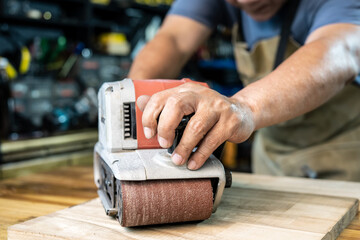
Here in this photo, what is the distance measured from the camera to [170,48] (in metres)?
1.49

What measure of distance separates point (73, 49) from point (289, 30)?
1991 millimetres

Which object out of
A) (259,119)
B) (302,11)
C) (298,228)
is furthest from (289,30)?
(298,228)

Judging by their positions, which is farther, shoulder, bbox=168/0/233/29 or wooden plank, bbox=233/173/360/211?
shoulder, bbox=168/0/233/29

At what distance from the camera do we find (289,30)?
1.40 m

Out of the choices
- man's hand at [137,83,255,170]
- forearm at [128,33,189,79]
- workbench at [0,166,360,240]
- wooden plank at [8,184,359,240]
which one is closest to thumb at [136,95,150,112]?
man's hand at [137,83,255,170]

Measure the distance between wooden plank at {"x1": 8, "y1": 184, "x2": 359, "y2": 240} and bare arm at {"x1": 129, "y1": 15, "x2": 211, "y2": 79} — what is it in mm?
565

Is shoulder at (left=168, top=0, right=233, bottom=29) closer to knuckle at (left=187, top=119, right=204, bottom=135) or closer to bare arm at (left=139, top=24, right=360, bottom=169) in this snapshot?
bare arm at (left=139, top=24, right=360, bottom=169)

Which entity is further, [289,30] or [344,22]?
[289,30]

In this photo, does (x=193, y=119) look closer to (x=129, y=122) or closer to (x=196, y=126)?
(x=196, y=126)

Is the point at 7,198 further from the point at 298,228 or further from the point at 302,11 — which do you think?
the point at 302,11

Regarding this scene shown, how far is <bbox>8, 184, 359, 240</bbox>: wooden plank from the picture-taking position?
2.39 feet

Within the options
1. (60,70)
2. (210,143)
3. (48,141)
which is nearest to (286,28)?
(210,143)

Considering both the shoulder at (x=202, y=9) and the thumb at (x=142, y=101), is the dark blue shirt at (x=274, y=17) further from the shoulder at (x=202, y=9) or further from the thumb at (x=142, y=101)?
the thumb at (x=142, y=101)

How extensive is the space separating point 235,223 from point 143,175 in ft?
0.65
